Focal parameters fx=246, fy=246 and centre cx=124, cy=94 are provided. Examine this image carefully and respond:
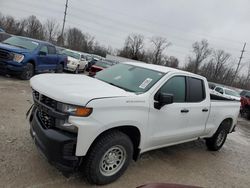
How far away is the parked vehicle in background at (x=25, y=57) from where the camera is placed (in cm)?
964

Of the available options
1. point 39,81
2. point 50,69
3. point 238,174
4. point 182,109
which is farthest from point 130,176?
point 50,69

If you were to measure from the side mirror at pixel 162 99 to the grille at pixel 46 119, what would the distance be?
1.62 metres

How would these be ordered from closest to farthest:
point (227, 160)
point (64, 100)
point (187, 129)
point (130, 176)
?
point (64, 100) < point (130, 176) < point (187, 129) < point (227, 160)

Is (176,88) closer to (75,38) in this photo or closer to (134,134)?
(134,134)

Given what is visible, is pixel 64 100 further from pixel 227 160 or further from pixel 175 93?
pixel 227 160

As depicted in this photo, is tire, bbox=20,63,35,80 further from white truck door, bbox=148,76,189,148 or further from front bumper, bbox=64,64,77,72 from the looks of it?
white truck door, bbox=148,76,189,148

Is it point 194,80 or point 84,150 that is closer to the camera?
point 84,150

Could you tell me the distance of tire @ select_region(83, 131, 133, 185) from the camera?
131 inches

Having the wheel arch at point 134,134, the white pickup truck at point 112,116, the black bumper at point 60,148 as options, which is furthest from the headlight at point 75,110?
the wheel arch at point 134,134

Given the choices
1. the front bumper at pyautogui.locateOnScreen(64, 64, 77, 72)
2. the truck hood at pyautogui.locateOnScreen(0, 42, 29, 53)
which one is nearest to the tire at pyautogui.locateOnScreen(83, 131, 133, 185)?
the truck hood at pyautogui.locateOnScreen(0, 42, 29, 53)

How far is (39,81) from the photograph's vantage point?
362 centimetres

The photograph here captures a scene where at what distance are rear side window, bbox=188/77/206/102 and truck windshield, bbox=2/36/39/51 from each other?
8.03 m

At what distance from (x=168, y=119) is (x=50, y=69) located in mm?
9690

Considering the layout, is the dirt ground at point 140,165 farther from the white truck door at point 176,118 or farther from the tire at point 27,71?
the tire at point 27,71
